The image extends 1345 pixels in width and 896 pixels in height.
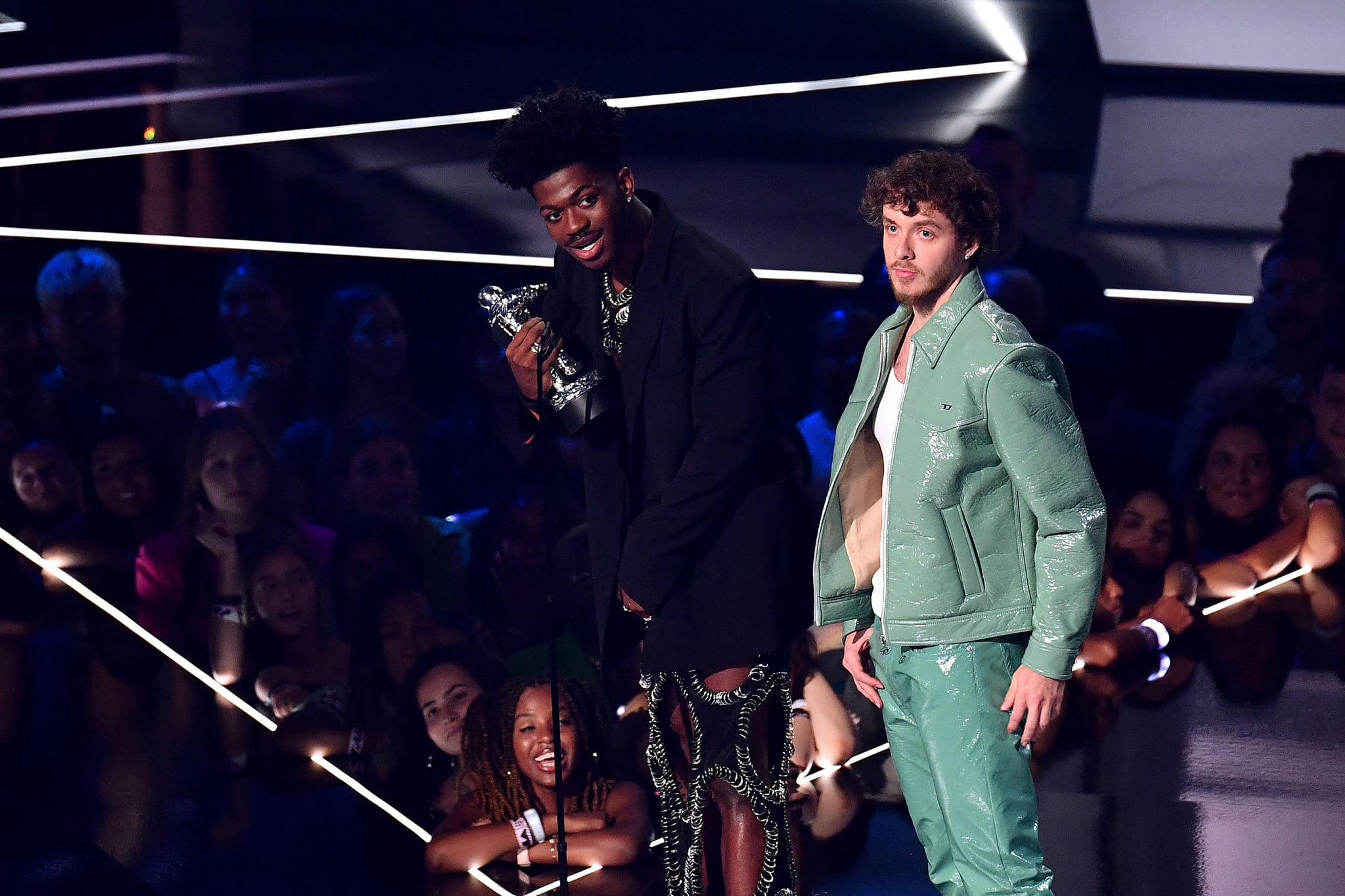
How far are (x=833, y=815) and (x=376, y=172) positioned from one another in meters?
2.67

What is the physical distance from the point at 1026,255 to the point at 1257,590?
1.32 m

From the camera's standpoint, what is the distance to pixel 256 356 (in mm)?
4523

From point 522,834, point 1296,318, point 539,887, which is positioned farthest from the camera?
point 1296,318

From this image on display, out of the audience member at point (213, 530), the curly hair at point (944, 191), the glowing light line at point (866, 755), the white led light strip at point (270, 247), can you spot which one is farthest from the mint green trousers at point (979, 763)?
the white led light strip at point (270, 247)

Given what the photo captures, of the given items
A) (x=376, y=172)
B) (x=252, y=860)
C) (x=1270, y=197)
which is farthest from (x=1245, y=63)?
(x=252, y=860)

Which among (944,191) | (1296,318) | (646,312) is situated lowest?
(646,312)

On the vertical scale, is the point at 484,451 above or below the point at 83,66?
below

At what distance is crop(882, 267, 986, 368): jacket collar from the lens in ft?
5.92

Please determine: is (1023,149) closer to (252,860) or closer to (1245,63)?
(1245,63)

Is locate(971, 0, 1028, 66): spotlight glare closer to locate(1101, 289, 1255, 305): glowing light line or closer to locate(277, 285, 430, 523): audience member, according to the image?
locate(1101, 289, 1255, 305): glowing light line

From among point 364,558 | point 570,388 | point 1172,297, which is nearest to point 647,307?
point 570,388

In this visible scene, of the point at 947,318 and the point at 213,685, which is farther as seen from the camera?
the point at 213,685

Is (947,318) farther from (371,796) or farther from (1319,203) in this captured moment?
(1319,203)

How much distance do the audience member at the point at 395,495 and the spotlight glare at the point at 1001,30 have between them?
7.80 ft
